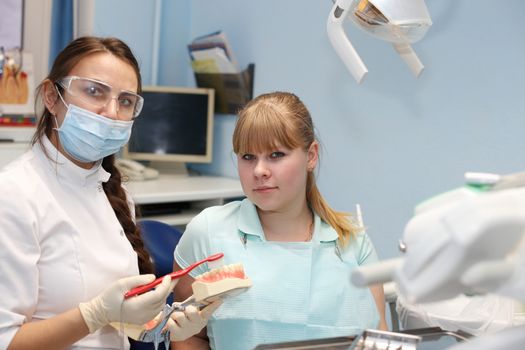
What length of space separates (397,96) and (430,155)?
0.26 metres

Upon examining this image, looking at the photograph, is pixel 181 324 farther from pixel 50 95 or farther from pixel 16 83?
pixel 16 83

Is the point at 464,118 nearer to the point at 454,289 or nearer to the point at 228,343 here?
the point at 228,343

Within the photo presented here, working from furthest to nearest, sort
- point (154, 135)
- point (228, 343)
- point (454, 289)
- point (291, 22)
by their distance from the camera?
1. point (154, 135)
2. point (291, 22)
3. point (228, 343)
4. point (454, 289)

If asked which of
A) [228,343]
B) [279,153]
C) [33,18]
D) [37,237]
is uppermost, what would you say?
[33,18]

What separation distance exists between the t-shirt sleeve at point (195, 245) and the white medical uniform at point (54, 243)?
0.11 meters

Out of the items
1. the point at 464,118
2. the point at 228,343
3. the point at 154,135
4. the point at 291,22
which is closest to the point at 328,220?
A: the point at 228,343

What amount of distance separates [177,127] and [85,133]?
5.73 ft

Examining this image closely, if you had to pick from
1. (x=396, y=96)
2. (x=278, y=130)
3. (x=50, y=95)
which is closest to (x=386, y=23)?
(x=396, y=96)

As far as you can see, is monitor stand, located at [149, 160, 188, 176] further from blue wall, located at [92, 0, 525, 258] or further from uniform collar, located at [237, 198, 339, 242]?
uniform collar, located at [237, 198, 339, 242]

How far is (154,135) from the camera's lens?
317cm

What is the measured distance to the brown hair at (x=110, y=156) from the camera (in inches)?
58.8

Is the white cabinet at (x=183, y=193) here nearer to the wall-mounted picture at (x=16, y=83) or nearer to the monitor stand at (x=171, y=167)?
the monitor stand at (x=171, y=167)

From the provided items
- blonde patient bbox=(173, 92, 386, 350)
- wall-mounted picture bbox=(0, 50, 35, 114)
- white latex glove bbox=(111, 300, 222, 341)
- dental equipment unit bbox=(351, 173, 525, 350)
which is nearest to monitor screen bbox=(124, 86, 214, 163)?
wall-mounted picture bbox=(0, 50, 35, 114)

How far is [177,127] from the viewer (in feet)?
10.5
